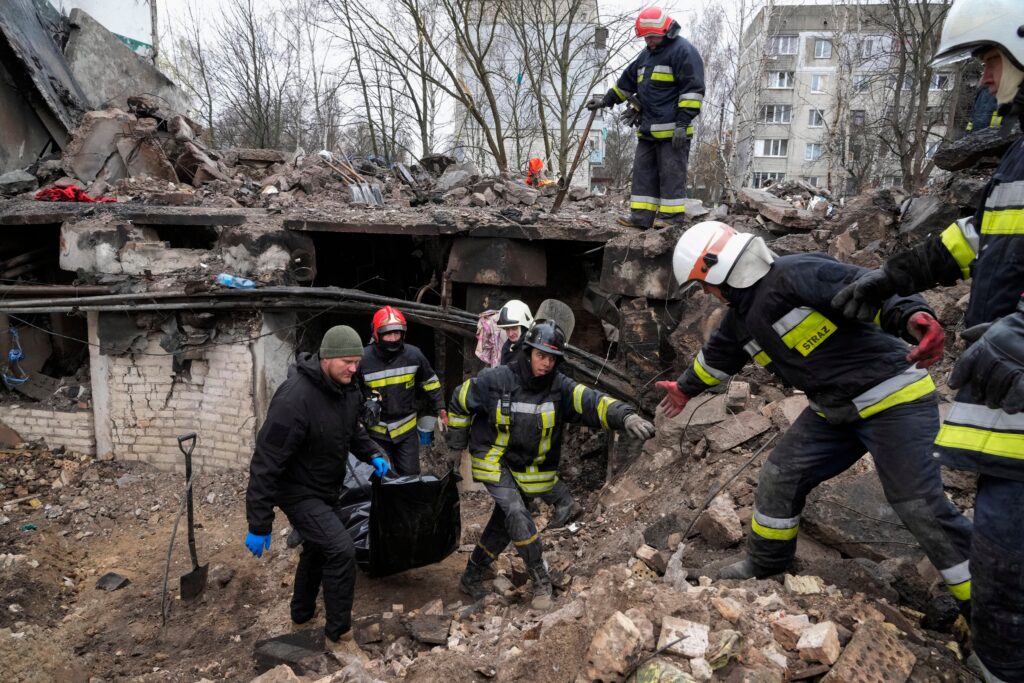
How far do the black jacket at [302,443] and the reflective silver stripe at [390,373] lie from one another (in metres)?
1.43

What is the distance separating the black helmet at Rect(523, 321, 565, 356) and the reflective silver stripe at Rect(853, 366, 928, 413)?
68.3 inches

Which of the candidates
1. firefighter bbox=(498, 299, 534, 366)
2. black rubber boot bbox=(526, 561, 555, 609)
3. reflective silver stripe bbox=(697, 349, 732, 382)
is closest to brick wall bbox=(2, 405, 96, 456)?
firefighter bbox=(498, 299, 534, 366)

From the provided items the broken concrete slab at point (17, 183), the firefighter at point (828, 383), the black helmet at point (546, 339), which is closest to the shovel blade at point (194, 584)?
the black helmet at point (546, 339)

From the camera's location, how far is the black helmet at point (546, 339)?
3.91 metres

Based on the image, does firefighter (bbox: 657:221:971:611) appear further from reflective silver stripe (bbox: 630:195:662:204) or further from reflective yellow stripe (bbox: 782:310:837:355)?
reflective silver stripe (bbox: 630:195:662:204)

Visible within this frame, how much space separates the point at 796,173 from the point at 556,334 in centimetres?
3193

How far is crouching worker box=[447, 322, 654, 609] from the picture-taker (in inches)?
154

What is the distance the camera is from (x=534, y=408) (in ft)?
13.4

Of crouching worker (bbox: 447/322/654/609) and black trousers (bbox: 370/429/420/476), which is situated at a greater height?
crouching worker (bbox: 447/322/654/609)

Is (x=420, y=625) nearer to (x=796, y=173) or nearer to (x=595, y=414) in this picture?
(x=595, y=414)

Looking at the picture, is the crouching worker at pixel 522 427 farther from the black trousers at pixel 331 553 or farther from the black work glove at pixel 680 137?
the black work glove at pixel 680 137

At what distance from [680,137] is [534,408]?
117 inches

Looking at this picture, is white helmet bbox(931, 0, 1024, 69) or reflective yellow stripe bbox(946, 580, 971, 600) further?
reflective yellow stripe bbox(946, 580, 971, 600)

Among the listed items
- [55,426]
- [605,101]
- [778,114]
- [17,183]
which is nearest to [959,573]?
[605,101]
